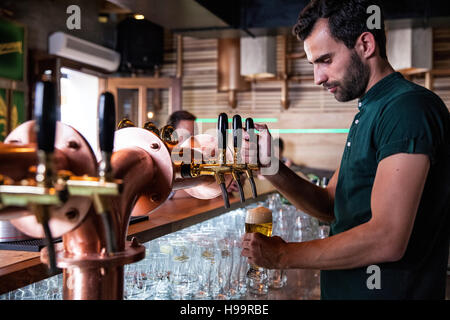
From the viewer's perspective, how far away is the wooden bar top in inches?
47.3

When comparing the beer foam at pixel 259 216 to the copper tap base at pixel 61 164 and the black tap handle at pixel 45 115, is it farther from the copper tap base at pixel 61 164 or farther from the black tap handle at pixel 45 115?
the black tap handle at pixel 45 115

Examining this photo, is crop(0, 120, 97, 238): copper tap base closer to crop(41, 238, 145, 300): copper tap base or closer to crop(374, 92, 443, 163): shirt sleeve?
crop(41, 238, 145, 300): copper tap base

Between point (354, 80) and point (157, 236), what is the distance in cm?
95

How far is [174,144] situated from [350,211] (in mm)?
590

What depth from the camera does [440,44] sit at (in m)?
6.59

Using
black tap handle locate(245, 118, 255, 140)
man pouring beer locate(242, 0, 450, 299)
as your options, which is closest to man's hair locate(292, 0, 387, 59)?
man pouring beer locate(242, 0, 450, 299)

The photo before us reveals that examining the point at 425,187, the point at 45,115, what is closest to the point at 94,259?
the point at 45,115

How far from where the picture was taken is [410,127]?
1.17 metres

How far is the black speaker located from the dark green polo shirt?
20.5 ft

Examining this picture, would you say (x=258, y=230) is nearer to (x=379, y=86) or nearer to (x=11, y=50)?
(x=379, y=86)

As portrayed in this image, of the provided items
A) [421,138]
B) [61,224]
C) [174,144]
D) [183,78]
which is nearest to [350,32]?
[421,138]

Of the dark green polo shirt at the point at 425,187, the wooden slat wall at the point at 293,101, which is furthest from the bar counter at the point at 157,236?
the wooden slat wall at the point at 293,101
